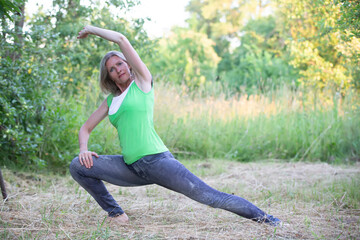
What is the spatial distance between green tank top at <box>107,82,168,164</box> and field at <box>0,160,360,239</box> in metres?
0.57

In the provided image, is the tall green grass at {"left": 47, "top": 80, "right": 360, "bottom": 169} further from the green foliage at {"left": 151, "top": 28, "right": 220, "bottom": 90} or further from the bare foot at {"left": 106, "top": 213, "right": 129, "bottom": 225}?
the green foliage at {"left": 151, "top": 28, "right": 220, "bottom": 90}

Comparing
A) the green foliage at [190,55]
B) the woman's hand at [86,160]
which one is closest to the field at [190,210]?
the woman's hand at [86,160]

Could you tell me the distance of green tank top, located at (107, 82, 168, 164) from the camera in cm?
267

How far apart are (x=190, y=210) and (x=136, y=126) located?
3.57ft

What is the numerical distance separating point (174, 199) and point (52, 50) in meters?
2.44

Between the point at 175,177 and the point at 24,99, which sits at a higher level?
the point at 24,99

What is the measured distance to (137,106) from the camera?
8.76ft

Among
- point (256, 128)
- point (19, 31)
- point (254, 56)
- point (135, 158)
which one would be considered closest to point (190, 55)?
point (254, 56)

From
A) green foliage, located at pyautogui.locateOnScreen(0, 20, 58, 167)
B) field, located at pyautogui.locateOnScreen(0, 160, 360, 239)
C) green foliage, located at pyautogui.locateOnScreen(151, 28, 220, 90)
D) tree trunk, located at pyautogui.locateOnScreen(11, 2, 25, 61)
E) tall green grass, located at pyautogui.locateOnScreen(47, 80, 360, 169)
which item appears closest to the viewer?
field, located at pyautogui.locateOnScreen(0, 160, 360, 239)

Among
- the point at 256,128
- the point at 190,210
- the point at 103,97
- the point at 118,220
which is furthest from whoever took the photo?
the point at 256,128

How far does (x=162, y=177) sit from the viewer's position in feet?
8.66

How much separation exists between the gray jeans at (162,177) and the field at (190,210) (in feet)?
0.69

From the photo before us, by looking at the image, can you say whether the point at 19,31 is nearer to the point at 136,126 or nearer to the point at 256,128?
the point at 136,126

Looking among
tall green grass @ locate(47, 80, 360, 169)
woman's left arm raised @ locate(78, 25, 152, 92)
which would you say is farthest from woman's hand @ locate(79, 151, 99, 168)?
tall green grass @ locate(47, 80, 360, 169)
